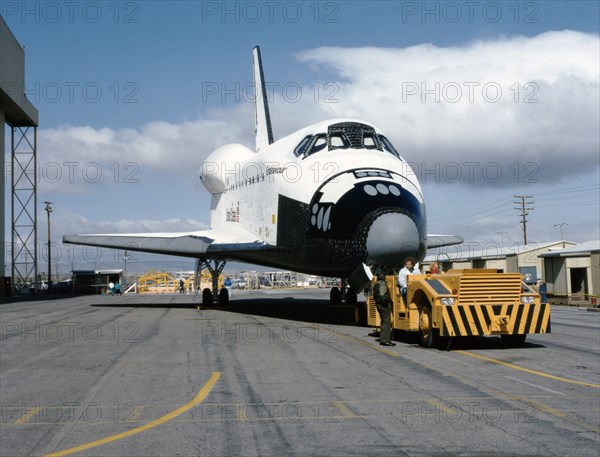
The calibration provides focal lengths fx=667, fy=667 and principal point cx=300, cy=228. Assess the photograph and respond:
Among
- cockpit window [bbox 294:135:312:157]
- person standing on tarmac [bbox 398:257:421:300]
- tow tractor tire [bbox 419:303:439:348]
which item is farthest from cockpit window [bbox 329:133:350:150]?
tow tractor tire [bbox 419:303:439:348]

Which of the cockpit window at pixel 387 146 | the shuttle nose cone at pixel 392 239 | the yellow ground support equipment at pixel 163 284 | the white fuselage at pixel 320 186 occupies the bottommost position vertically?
the yellow ground support equipment at pixel 163 284

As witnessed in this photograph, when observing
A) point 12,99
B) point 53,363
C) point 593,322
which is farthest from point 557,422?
point 12,99

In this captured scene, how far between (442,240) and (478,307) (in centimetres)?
1347

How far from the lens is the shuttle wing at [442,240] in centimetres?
2509

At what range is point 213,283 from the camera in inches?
1136

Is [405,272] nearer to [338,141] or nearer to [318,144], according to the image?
[338,141]

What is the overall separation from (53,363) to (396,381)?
5974 millimetres

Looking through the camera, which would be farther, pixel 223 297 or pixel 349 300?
pixel 223 297

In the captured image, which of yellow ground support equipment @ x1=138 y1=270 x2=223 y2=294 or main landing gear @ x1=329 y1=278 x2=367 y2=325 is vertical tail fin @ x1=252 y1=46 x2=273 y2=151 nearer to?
main landing gear @ x1=329 y1=278 x2=367 y2=325

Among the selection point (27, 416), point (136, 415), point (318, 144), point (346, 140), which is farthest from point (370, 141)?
point (27, 416)

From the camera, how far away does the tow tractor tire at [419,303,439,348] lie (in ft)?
42.1

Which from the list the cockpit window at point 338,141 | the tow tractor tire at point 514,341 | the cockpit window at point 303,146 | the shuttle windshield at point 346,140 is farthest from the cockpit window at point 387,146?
the tow tractor tire at point 514,341

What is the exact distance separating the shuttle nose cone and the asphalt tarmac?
74.5 inches

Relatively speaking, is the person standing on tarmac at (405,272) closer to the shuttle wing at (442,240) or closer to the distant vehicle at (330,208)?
the distant vehicle at (330,208)
